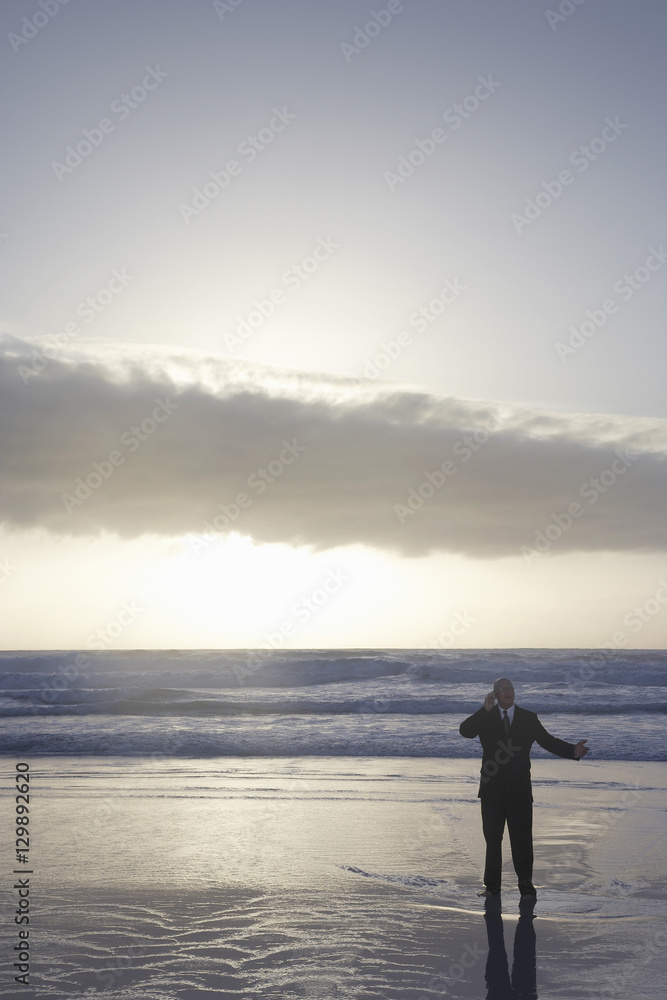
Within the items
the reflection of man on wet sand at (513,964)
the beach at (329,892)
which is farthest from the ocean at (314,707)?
the reflection of man on wet sand at (513,964)

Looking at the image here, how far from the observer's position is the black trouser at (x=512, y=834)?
725 cm

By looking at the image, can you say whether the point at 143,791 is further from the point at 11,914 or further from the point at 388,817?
the point at 11,914

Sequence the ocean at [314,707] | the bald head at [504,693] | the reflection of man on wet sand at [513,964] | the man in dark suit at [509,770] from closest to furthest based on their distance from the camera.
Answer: the reflection of man on wet sand at [513,964], the bald head at [504,693], the man in dark suit at [509,770], the ocean at [314,707]

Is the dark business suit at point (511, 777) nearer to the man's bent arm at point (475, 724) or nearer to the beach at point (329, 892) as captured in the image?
the man's bent arm at point (475, 724)

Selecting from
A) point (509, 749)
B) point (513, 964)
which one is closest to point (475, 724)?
point (509, 749)

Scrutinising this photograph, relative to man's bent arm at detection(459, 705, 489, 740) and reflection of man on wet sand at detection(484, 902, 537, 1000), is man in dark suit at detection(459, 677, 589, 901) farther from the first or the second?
reflection of man on wet sand at detection(484, 902, 537, 1000)

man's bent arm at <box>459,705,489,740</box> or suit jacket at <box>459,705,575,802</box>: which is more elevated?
man's bent arm at <box>459,705,489,740</box>

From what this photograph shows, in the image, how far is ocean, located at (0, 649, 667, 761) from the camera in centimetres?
1758

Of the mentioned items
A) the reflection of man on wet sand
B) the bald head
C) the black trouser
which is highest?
the bald head

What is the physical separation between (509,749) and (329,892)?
2157 mm

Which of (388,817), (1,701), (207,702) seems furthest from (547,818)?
(1,701)

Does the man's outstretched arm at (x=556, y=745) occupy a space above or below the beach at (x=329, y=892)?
above

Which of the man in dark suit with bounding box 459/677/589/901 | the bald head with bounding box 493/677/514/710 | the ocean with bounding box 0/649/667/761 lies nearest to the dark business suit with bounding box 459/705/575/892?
the man in dark suit with bounding box 459/677/589/901

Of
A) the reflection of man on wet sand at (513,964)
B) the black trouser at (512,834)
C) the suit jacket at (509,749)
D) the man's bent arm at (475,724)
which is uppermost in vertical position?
the man's bent arm at (475,724)
